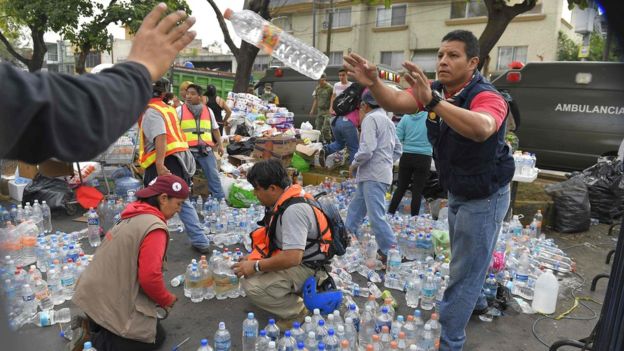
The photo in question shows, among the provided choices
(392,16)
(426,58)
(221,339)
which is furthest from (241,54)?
(392,16)

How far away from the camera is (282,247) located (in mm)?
3240

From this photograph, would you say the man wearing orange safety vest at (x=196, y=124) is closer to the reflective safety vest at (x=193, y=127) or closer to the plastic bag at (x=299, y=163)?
the reflective safety vest at (x=193, y=127)

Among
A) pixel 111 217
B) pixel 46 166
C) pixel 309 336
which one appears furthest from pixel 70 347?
pixel 46 166

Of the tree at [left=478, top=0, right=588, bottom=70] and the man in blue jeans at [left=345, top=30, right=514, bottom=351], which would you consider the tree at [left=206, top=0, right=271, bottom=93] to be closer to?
the tree at [left=478, top=0, right=588, bottom=70]

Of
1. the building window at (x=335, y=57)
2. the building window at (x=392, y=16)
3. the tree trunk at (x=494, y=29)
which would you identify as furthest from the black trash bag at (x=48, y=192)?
the building window at (x=335, y=57)

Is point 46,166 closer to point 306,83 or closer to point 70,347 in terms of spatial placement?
point 70,347

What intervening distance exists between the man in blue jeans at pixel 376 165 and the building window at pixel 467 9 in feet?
67.2

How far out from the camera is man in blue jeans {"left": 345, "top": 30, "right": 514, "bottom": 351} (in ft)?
8.47

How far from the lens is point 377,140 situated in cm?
469

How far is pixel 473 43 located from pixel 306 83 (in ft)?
34.6

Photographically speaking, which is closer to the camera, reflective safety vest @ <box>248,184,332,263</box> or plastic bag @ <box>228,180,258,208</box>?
reflective safety vest @ <box>248,184,332,263</box>

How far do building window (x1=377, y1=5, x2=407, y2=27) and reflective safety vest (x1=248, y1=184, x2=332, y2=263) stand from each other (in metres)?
24.2

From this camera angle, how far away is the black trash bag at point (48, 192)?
6137 mm

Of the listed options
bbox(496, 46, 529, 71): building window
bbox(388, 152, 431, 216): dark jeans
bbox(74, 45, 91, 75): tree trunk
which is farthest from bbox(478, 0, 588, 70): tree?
bbox(496, 46, 529, 71): building window
